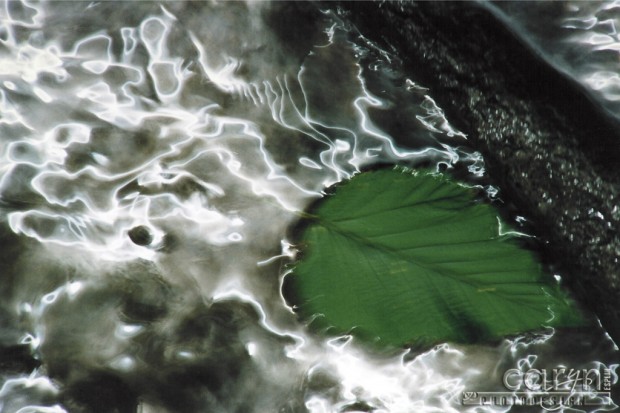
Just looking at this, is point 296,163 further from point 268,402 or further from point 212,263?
point 268,402

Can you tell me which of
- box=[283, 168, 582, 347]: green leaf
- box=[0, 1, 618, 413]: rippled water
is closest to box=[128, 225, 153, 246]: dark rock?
box=[0, 1, 618, 413]: rippled water

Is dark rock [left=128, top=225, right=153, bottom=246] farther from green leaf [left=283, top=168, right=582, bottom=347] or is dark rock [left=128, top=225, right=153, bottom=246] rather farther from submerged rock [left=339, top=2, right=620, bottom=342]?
submerged rock [left=339, top=2, right=620, bottom=342]

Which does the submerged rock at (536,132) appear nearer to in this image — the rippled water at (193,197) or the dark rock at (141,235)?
the rippled water at (193,197)

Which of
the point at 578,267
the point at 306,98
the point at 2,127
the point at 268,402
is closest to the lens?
the point at 268,402

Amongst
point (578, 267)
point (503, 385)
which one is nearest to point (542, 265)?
point (578, 267)

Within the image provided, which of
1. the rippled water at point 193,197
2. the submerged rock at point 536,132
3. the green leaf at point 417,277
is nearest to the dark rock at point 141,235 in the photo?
the rippled water at point 193,197

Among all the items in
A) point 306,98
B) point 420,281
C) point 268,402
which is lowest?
point 268,402
